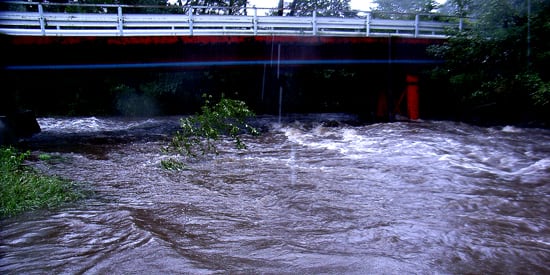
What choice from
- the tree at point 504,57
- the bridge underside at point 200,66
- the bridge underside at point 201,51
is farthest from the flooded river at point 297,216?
the bridge underside at point 200,66

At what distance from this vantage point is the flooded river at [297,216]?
3.71 meters

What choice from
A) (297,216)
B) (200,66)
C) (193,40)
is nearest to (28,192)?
(297,216)

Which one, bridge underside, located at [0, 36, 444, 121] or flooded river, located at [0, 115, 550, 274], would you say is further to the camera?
bridge underside, located at [0, 36, 444, 121]

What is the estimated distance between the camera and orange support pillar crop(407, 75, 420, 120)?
1791 centimetres

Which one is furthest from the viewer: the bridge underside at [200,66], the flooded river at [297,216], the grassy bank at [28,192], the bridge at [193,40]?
the bridge underside at [200,66]

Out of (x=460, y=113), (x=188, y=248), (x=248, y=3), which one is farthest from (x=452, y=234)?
(x=248, y=3)

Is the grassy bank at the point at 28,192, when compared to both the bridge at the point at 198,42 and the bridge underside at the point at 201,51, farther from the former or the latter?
the bridge underside at the point at 201,51

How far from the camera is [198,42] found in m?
15.0

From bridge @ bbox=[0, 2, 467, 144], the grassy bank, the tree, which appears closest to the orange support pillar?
bridge @ bbox=[0, 2, 467, 144]

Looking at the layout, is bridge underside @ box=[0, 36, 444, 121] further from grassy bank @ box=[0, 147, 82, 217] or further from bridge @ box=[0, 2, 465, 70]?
grassy bank @ box=[0, 147, 82, 217]

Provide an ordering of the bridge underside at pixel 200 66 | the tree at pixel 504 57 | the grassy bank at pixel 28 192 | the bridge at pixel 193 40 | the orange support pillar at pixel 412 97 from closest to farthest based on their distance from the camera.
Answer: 1. the grassy bank at pixel 28 192
2. the tree at pixel 504 57
3. the bridge at pixel 193 40
4. the bridge underside at pixel 200 66
5. the orange support pillar at pixel 412 97

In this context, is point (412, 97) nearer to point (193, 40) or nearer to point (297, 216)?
point (193, 40)

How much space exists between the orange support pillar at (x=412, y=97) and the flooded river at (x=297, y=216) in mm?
7999

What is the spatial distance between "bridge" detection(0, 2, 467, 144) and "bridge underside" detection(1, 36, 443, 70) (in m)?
0.03
